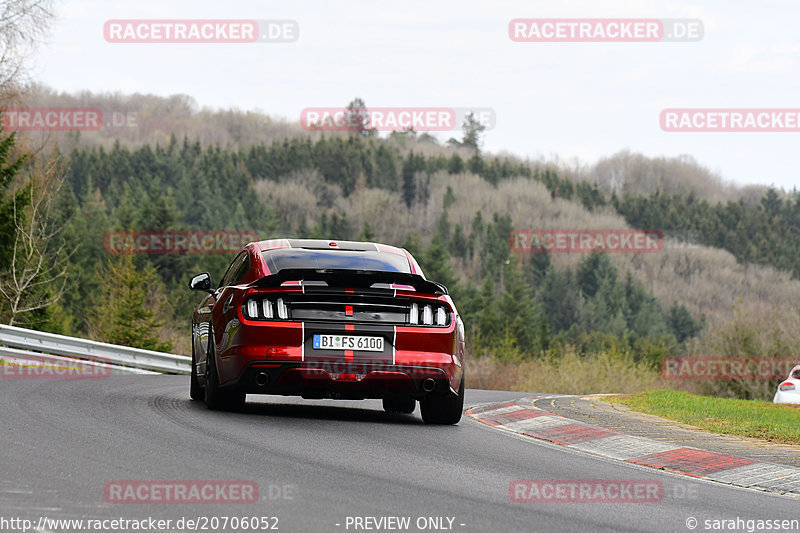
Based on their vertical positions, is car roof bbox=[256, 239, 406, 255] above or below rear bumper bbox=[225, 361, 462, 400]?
above

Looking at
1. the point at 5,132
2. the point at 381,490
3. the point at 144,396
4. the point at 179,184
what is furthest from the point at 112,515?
the point at 179,184

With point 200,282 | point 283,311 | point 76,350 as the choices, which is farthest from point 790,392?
point 76,350

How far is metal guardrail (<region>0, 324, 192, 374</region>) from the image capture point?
832 inches

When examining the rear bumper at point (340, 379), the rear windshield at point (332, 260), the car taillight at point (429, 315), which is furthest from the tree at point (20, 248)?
the car taillight at point (429, 315)

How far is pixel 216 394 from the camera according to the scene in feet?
34.3

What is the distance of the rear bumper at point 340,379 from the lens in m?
9.62

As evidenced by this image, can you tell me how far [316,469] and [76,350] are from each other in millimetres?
15239

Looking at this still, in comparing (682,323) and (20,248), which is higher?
(20,248)

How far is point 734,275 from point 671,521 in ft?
611

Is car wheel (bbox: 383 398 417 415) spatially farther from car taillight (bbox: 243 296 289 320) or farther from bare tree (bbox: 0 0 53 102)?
bare tree (bbox: 0 0 53 102)

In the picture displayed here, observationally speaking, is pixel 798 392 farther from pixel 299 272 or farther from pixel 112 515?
pixel 112 515

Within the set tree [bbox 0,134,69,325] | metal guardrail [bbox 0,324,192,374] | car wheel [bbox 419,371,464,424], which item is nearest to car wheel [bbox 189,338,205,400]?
car wheel [bbox 419,371,464,424]

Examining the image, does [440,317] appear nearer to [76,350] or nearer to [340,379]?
[340,379]

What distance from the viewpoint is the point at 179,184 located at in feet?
556
